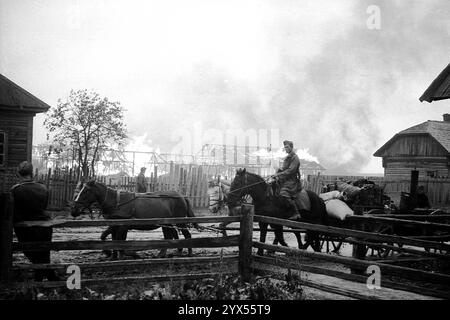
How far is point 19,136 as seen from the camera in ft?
67.5

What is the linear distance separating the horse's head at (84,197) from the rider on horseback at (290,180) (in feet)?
14.6

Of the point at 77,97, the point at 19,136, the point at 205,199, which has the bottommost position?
the point at 205,199

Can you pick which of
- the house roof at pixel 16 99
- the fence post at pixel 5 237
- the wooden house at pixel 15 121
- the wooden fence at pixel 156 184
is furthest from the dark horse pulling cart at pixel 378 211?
the wooden house at pixel 15 121

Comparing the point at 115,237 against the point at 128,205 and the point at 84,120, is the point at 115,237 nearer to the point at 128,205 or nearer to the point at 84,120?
the point at 128,205

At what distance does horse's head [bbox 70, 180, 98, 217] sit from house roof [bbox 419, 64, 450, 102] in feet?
29.0

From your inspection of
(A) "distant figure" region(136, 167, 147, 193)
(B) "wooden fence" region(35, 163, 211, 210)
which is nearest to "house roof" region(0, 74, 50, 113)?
(B) "wooden fence" region(35, 163, 211, 210)

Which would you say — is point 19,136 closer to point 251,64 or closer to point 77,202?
point 77,202

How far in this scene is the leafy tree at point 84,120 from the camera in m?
23.2

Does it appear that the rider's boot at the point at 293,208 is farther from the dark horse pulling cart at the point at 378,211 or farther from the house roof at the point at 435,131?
the house roof at the point at 435,131

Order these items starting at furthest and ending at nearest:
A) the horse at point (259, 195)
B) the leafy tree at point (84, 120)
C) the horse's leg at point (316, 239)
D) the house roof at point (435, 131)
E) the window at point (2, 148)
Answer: the house roof at point (435, 131)
the leafy tree at point (84, 120)
the window at point (2, 148)
the horse at point (259, 195)
the horse's leg at point (316, 239)

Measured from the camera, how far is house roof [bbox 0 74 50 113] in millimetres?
19828

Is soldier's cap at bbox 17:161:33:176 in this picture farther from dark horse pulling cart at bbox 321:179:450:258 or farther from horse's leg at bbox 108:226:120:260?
dark horse pulling cart at bbox 321:179:450:258

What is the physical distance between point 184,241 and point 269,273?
1468 millimetres
